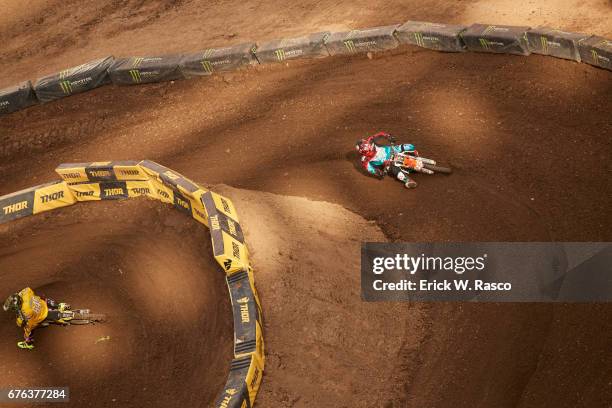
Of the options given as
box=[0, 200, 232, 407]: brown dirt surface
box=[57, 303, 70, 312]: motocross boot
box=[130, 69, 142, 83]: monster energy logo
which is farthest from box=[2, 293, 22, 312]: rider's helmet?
box=[130, 69, 142, 83]: monster energy logo

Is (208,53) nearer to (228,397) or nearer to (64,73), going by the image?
(64,73)

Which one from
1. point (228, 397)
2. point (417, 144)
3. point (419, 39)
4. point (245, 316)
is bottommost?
point (228, 397)

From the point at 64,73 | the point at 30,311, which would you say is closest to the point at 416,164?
the point at 30,311

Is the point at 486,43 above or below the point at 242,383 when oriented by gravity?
above

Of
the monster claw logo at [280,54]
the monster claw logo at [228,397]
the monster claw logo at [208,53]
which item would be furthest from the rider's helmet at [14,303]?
the monster claw logo at [280,54]

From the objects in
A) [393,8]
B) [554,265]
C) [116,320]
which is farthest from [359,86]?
[116,320]

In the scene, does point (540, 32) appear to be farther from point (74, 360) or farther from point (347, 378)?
point (74, 360)
